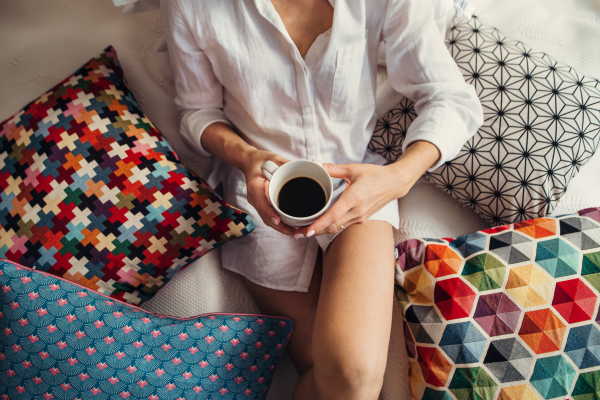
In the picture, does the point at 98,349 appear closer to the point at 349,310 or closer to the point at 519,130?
the point at 349,310

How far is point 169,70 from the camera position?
3.32 ft

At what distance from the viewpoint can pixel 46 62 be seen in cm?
100

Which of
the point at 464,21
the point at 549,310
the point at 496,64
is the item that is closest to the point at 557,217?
the point at 549,310

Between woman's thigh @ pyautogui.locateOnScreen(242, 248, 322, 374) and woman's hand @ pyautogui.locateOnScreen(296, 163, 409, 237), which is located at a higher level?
woman's hand @ pyautogui.locateOnScreen(296, 163, 409, 237)

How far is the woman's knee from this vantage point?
66 cm

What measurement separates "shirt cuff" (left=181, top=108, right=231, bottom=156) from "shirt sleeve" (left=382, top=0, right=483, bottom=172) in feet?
1.45

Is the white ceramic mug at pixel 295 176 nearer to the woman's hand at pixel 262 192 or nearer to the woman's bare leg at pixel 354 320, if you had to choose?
the woman's hand at pixel 262 192

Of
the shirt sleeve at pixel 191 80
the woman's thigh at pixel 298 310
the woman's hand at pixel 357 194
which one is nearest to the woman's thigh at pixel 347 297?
the woman's thigh at pixel 298 310

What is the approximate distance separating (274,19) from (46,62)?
0.76 metres

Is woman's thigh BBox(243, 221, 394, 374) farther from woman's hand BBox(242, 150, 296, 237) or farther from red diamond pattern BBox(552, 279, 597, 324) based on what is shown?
red diamond pattern BBox(552, 279, 597, 324)

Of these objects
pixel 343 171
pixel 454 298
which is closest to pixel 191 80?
pixel 343 171

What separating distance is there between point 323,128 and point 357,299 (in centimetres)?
40

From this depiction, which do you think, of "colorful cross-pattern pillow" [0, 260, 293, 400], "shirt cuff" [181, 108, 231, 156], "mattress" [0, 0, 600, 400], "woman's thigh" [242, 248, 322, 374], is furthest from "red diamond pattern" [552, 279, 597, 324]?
"shirt cuff" [181, 108, 231, 156]

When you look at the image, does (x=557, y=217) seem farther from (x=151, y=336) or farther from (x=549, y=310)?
(x=151, y=336)
